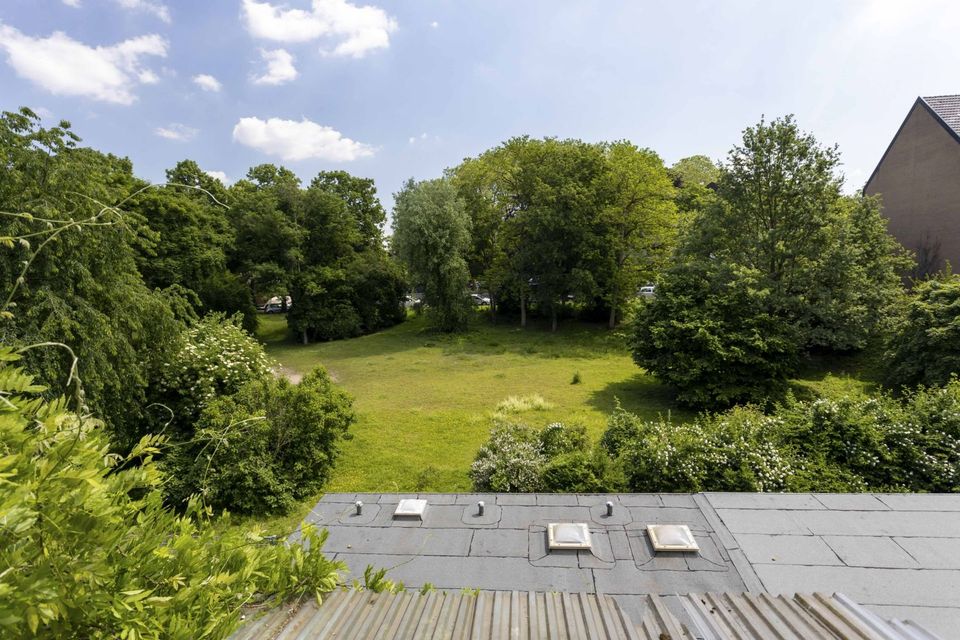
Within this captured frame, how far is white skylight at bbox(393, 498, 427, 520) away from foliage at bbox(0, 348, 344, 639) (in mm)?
→ 3365

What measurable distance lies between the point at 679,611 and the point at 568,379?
568 inches

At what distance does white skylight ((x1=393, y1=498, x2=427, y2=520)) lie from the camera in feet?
16.9

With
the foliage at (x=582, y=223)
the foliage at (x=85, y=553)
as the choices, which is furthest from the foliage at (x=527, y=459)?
the foliage at (x=582, y=223)

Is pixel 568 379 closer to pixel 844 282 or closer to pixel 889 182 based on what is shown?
pixel 844 282

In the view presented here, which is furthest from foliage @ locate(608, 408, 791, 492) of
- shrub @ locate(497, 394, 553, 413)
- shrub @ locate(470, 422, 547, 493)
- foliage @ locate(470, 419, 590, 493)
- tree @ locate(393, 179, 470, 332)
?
tree @ locate(393, 179, 470, 332)

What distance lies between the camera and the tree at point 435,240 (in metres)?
24.7

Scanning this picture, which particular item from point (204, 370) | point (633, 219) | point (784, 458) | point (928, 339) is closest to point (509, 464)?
point (784, 458)

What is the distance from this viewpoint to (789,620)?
273cm

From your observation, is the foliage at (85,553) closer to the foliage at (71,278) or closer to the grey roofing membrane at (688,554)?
the grey roofing membrane at (688,554)

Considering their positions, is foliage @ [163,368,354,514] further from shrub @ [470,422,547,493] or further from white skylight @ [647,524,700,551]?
white skylight @ [647,524,700,551]

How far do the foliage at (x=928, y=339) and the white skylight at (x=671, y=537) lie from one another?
11363 millimetres

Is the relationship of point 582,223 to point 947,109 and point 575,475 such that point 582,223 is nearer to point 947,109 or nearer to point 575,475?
point 947,109

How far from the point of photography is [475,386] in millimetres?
17156

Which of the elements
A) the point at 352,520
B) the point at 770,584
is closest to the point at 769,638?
the point at 770,584
